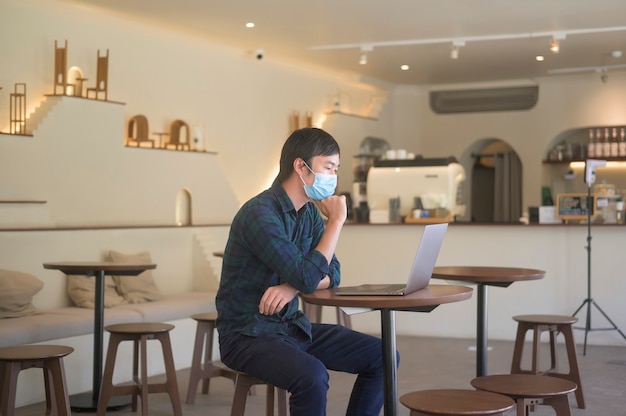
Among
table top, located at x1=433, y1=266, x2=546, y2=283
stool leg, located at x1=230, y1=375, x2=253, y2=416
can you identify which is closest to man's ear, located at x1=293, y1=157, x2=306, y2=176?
stool leg, located at x1=230, y1=375, x2=253, y2=416

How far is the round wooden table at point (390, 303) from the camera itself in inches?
107

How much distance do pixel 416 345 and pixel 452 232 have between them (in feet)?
3.65

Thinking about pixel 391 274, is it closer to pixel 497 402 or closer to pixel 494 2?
pixel 494 2

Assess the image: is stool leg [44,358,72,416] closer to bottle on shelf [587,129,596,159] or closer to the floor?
the floor

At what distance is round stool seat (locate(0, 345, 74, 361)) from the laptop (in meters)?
1.64

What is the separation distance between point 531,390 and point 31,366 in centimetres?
231

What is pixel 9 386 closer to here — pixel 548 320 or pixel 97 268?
pixel 97 268

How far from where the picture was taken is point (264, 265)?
2955mm

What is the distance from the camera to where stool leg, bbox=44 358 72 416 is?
4016 millimetres

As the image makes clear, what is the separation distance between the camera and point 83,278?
6.41 meters

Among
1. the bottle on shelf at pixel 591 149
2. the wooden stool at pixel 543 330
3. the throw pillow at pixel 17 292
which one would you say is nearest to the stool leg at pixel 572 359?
the wooden stool at pixel 543 330

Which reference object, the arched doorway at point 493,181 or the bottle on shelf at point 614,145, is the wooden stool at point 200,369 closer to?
the bottle on shelf at point 614,145

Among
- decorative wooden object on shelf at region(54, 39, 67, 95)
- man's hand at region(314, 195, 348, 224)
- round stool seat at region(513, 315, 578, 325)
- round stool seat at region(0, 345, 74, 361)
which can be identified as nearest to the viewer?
man's hand at region(314, 195, 348, 224)

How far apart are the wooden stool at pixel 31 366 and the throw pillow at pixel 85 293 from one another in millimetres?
2091
